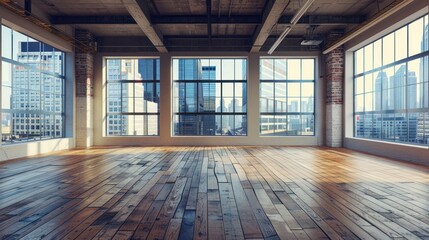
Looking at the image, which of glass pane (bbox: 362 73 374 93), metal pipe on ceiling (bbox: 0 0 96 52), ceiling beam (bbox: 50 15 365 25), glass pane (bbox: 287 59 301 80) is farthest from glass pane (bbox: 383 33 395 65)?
metal pipe on ceiling (bbox: 0 0 96 52)

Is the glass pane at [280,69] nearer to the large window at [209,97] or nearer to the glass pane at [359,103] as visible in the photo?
the large window at [209,97]

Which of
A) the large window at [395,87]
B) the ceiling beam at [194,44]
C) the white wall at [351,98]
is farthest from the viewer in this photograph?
the ceiling beam at [194,44]

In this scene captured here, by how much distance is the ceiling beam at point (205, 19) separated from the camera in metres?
7.73

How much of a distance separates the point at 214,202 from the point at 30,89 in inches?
274

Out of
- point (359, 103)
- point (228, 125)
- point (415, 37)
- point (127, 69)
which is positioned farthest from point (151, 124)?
point (415, 37)

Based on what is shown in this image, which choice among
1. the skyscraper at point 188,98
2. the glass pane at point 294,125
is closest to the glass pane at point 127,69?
the skyscraper at point 188,98

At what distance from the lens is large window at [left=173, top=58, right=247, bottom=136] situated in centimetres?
1013

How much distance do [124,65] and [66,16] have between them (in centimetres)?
261

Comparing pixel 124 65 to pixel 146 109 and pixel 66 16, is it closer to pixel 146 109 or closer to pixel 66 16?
pixel 146 109

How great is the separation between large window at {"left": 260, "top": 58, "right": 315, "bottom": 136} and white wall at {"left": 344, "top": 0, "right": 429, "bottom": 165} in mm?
1318

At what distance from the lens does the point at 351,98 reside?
9.06 m

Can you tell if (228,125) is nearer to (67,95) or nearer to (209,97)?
(209,97)

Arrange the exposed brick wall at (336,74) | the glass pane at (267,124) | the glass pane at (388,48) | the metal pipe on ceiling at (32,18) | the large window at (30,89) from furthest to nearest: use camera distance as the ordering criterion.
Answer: the glass pane at (267,124) < the exposed brick wall at (336,74) < the glass pane at (388,48) < the large window at (30,89) < the metal pipe on ceiling at (32,18)

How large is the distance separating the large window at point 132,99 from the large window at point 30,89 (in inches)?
64.6
